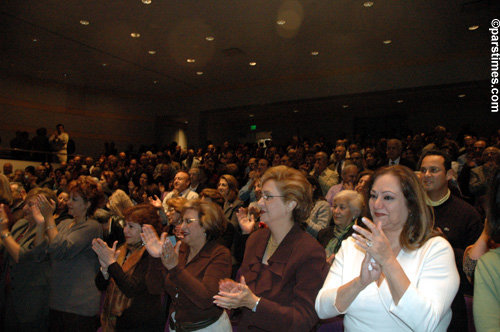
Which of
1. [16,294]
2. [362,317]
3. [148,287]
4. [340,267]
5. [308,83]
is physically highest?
[308,83]

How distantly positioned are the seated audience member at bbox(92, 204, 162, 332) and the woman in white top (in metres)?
1.31

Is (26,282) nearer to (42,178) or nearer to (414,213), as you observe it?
(414,213)

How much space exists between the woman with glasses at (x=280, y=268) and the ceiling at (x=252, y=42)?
205 inches

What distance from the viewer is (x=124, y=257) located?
260 centimetres

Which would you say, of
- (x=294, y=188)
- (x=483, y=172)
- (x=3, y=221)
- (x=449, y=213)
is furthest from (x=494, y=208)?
(x=483, y=172)

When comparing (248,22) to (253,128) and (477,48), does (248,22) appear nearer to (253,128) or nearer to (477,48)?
(477,48)

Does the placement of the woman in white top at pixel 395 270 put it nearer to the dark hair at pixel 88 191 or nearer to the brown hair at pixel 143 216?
the brown hair at pixel 143 216

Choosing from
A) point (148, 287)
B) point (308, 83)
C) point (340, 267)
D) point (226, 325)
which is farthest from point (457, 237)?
point (308, 83)

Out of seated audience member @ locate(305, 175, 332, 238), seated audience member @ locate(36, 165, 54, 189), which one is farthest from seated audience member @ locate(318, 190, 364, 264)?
seated audience member @ locate(36, 165, 54, 189)

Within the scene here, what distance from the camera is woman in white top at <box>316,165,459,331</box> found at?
4.02ft

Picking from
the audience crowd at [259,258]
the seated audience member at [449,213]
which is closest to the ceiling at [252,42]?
the audience crowd at [259,258]

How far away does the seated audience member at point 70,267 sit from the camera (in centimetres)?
257

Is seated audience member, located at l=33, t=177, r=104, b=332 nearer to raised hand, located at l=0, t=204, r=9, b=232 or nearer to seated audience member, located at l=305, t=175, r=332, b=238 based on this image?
raised hand, located at l=0, t=204, r=9, b=232

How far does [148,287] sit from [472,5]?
696 centimetres
